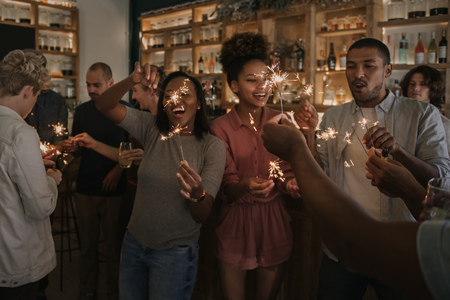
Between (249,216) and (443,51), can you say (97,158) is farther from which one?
(443,51)

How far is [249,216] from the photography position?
6.68 ft

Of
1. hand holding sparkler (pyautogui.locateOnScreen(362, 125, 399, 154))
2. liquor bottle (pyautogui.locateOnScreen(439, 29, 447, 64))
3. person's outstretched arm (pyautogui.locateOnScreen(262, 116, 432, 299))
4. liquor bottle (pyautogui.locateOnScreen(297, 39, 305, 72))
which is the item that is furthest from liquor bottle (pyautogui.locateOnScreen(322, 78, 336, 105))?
person's outstretched arm (pyautogui.locateOnScreen(262, 116, 432, 299))

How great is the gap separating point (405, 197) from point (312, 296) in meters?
1.22

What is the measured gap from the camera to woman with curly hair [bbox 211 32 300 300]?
1997 mm

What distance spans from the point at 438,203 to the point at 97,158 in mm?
2761

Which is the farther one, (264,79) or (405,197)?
(264,79)

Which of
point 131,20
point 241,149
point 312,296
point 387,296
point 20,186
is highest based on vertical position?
point 131,20

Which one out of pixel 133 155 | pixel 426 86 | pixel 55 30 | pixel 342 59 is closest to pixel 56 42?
pixel 55 30

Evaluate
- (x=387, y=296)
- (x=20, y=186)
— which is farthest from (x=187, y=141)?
(x=387, y=296)

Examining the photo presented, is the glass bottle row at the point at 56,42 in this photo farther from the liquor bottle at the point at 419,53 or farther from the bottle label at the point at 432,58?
the bottle label at the point at 432,58

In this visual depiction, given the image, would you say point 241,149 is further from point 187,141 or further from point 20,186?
point 20,186

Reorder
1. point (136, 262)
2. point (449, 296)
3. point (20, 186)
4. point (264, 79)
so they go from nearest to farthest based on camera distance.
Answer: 1. point (449, 296)
2. point (20, 186)
3. point (136, 262)
4. point (264, 79)

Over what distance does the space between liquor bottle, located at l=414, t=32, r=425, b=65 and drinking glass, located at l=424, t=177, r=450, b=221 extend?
4044mm

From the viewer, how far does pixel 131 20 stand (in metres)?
8.02
